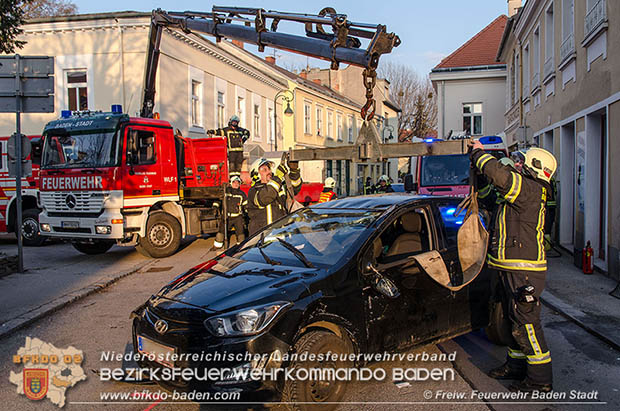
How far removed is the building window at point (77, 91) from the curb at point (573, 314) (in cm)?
1720

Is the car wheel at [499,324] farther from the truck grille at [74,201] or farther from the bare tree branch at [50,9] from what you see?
the bare tree branch at [50,9]

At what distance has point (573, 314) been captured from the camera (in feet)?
20.8

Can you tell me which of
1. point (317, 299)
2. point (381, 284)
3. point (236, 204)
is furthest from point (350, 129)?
point (317, 299)

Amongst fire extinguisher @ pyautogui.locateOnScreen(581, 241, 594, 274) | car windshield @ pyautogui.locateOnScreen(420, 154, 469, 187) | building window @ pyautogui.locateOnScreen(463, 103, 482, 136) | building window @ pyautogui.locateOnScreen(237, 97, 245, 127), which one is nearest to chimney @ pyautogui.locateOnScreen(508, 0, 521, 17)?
building window @ pyautogui.locateOnScreen(463, 103, 482, 136)

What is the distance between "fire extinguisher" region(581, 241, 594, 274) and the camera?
29.0 feet

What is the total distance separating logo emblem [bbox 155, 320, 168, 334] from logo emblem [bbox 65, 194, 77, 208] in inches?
300

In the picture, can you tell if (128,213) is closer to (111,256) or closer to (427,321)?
(111,256)

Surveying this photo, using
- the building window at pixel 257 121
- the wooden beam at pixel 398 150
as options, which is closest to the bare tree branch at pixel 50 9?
the building window at pixel 257 121

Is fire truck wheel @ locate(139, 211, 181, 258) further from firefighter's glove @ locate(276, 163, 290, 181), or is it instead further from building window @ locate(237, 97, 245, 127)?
building window @ locate(237, 97, 245, 127)

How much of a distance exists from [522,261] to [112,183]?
821 centimetres

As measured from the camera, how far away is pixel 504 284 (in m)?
4.44

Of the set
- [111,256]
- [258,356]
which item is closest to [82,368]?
[258,356]

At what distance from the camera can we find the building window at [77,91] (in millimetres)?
19016

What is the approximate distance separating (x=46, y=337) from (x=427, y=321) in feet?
13.7
